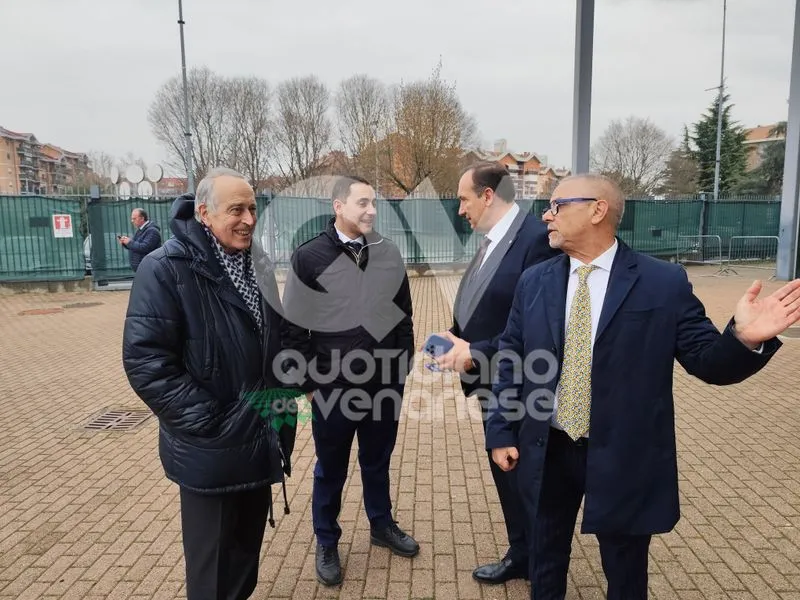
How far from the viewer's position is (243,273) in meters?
2.42

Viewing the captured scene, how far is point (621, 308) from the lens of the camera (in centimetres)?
204

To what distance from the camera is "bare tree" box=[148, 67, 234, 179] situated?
34.7 m

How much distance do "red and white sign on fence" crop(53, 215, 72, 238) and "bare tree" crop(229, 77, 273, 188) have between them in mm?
20632

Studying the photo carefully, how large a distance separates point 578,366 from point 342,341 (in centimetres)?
132

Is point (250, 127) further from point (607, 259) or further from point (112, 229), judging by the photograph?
point (607, 259)

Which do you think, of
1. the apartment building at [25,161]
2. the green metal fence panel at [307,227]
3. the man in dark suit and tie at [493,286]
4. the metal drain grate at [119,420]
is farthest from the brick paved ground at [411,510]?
the apartment building at [25,161]

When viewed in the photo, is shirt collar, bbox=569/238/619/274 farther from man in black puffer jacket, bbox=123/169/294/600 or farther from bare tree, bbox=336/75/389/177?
bare tree, bbox=336/75/389/177

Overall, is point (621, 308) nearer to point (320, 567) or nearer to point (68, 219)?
point (320, 567)

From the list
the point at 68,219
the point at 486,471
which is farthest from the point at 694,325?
the point at 68,219

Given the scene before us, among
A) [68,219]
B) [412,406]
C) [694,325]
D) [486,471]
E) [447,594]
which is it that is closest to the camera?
[694,325]

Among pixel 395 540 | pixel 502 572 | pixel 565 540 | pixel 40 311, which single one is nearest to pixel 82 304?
pixel 40 311

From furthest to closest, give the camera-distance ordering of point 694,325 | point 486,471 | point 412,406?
point 412,406
point 486,471
point 694,325

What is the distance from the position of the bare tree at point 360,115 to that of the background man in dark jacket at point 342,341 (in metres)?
26.3

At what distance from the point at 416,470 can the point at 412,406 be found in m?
1.59
